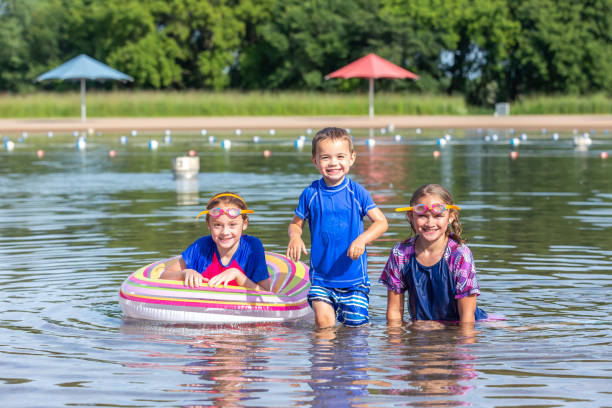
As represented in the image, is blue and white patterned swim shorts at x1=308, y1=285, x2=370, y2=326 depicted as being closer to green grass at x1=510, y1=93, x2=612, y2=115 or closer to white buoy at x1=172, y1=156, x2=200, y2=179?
white buoy at x1=172, y1=156, x2=200, y2=179

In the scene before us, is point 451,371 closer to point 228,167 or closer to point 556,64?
point 228,167

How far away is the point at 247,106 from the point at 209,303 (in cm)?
4333

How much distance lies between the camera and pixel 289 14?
62031 millimetres

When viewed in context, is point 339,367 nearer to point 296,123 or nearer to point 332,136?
point 332,136

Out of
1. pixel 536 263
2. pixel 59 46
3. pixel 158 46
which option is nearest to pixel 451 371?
pixel 536 263

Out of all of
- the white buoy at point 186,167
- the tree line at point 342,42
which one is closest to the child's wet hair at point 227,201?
the white buoy at point 186,167

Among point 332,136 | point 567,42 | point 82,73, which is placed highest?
point 567,42

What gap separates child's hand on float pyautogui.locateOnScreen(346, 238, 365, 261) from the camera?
6.81 m

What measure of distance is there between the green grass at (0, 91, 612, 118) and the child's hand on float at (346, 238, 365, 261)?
43.4 meters

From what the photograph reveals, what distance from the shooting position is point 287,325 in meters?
7.79

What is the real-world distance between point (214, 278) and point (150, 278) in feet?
2.01

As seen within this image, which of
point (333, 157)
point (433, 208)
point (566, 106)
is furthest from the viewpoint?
point (566, 106)

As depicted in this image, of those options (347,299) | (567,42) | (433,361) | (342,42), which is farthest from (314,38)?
(433,361)

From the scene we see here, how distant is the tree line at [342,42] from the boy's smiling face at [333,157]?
52288mm
